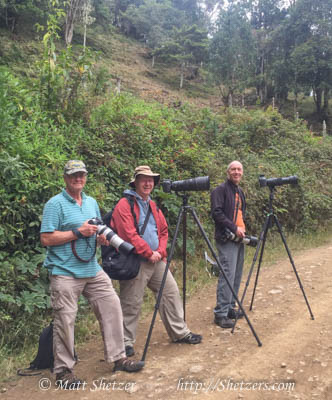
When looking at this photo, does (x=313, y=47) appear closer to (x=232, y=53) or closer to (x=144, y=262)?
(x=232, y=53)

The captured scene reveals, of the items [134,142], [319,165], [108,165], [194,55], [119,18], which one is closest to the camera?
[108,165]

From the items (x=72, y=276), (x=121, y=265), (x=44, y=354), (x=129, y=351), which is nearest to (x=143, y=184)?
(x=121, y=265)

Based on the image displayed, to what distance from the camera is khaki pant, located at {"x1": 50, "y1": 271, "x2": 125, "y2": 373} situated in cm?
301

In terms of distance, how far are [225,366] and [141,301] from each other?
1062 mm

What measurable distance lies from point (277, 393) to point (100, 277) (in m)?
1.87

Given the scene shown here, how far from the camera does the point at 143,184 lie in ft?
12.2

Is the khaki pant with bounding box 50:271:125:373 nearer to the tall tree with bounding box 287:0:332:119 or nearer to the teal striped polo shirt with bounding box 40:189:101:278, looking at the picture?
the teal striped polo shirt with bounding box 40:189:101:278

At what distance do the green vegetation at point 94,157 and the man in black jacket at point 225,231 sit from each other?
1694 millimetres

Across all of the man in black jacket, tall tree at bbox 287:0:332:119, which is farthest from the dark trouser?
tall tree at bbox 287:0:332:119

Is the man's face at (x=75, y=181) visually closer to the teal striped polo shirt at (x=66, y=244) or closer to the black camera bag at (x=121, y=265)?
the teal striped polo shirt at (x=66, y=244)

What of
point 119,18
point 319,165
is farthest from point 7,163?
point 119,18

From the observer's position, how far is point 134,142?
23.2 ft

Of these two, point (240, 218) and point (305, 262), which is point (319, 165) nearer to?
point (305, 262)

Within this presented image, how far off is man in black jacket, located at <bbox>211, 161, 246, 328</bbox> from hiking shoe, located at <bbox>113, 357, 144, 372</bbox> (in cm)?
146
